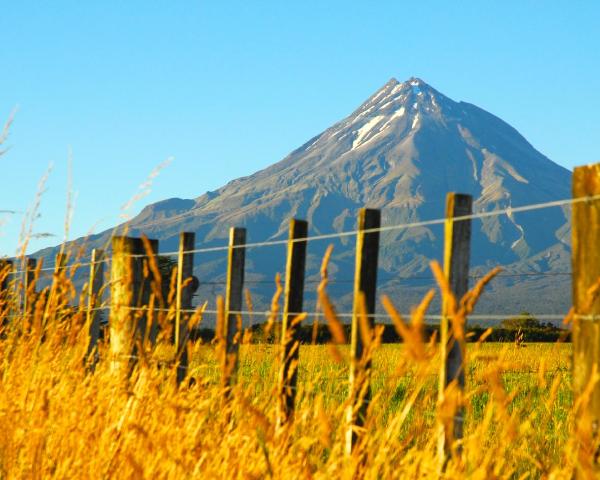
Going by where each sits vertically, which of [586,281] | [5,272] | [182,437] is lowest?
[182,437]

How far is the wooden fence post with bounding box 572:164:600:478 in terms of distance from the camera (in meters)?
2.85

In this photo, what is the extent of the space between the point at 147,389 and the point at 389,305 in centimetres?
210

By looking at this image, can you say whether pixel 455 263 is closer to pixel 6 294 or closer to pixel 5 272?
pixel 5 272

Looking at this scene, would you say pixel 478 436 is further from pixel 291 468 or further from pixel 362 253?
pixel 362 253

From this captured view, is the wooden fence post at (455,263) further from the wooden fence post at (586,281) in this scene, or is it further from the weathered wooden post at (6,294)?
the weathered wooden post at (6,294)

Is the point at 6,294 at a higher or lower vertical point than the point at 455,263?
lower

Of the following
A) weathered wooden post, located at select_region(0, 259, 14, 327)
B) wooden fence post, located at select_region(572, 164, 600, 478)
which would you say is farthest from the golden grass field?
weathered wooden post, located at select_region(0, 259, 14, 327)

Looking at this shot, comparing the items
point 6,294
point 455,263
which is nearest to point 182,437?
point 455,263

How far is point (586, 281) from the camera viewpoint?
2961 millimetres

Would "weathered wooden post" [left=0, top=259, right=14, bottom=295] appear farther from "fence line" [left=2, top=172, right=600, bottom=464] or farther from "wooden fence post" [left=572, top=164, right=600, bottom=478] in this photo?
"wooden fence post" [left=572, top=164, right=600, bottom=478]

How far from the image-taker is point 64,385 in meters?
3.97

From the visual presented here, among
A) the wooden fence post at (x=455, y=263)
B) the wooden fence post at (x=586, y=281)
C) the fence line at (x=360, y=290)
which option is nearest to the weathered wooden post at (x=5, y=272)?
the fence line at (x=360, y=290)

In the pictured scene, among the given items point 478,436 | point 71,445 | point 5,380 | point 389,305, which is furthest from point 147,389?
point 389,305

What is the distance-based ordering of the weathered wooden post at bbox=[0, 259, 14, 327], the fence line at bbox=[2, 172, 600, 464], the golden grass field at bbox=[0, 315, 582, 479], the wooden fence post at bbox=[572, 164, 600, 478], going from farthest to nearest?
the weathered wooden post at bbox=[0, 259, 14, 327] → the wooden fence post at bbox=[572, 164, 600, 478] → the fence line at bbox=[2, 172, 600, 464] → the golden grass field at bbox=[0, 315, 582, 479]
